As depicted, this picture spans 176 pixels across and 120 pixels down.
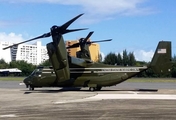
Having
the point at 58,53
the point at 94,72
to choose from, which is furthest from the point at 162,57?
the point at 58,53

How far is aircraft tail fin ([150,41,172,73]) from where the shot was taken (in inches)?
1296

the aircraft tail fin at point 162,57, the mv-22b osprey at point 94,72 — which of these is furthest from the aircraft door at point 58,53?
the aircraft tail fin at point 162,57

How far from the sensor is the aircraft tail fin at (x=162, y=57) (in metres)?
32.9

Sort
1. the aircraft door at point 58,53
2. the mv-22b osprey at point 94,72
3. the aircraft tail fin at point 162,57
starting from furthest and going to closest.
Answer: the mv-22b osprey at point 94,72, the aircraft tail fin at point 162,57, the aircraft door at point 58,53

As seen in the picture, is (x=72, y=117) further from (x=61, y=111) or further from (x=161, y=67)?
(x=161, y=67)

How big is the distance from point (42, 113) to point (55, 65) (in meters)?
14.5

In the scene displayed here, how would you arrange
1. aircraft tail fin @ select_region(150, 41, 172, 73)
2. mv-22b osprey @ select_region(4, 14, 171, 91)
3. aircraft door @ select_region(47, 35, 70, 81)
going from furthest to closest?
mv-22b osprey @ select_region(4, 14, 171, 91)
aircraft tail fin @ select_region(150, 41, 172, 73)
aircraft door @ select_region(47, 35, 70, 81)

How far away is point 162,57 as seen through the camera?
33.0 meters

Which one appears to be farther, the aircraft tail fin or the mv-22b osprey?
the mv-22b osprey

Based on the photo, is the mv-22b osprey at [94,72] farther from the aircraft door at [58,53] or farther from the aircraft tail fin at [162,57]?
the aircraft door at [58,53]

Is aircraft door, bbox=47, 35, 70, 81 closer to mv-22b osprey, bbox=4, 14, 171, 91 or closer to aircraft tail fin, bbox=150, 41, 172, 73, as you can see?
mv-22b osprey, bbox=4, 14, 171, 91

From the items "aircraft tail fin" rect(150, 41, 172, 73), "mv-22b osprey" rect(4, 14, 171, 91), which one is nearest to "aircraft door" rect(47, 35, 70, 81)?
"mv-22b osprey" rect(4, 14, 171, 91)

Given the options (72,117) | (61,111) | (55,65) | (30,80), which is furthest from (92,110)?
(30,80)

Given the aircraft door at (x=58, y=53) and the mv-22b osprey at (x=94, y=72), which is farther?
the mv-22b osprey at (x=94, y=72)
